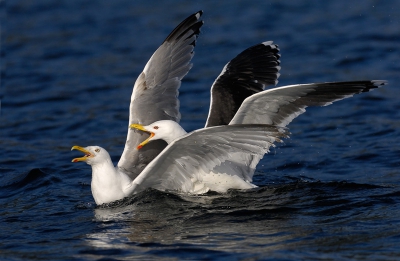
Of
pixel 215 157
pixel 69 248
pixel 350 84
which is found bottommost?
pixel 69 248

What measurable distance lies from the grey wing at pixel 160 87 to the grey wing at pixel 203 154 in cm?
96

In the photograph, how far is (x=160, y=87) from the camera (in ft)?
34.6

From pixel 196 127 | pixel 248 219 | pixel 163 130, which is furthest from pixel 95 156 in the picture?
pixel 196 127

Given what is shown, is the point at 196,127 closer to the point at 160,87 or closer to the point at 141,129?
the point at 160,87

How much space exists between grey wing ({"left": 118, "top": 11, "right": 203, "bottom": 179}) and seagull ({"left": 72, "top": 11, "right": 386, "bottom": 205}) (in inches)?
0.5

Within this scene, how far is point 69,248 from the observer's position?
762cm

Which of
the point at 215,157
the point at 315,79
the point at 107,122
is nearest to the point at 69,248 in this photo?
the point at 215,157

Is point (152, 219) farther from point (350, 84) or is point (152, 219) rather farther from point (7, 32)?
point (7, 32)

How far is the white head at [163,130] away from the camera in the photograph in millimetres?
9318

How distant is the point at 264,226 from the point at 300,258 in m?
1.02

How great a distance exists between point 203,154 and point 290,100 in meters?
1.36

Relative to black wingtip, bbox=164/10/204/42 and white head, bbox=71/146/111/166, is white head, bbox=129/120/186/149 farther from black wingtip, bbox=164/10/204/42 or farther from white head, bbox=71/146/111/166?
black wingtip, bbox=164/10/204/42

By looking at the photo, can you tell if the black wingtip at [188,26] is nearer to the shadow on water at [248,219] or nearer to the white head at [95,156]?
the white head at [95,156]

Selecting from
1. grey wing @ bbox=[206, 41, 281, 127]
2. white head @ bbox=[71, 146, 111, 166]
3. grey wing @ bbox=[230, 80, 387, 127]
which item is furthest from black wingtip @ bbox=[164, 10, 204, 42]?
white head @ bbox=[71, 146, 111, 166]
